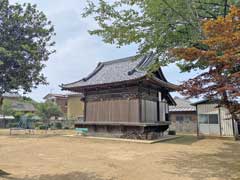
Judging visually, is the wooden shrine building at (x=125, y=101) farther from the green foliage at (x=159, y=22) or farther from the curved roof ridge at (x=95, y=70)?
the green foliage at (x=159, y=22)

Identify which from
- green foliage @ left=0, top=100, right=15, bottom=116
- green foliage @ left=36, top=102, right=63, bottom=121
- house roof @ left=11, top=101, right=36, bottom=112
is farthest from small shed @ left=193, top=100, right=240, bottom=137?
house roof @ left=11, top=101, right=36, bottom=112

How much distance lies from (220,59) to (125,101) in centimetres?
1170

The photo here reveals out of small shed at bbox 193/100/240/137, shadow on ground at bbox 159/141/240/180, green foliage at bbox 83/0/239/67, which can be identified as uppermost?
green foliage at bbox 83/0/239/67

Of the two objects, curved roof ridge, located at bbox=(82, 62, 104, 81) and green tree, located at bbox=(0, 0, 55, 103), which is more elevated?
curved roof ridge, located at bbox=(82, 62, 104, 81)

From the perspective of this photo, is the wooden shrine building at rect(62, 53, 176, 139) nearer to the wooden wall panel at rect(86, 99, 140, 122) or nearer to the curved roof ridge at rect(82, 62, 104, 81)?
the wooden wall panel at rect(86, 99, 140, 122)

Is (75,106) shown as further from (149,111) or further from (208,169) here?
(208,169)

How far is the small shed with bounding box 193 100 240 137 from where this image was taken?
1803 centimetres

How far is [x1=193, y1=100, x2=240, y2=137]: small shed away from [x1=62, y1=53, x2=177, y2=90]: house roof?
4.04 metres

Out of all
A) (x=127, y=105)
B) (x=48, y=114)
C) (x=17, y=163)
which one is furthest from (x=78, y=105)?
(x=17, y=163)

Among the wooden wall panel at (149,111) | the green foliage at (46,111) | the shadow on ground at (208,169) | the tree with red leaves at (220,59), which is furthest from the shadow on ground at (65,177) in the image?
the green foliage at (46,111)

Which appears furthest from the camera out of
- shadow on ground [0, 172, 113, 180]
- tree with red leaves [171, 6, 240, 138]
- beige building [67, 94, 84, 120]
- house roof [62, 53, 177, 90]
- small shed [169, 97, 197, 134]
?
beige building [67, 94, 84, 120]

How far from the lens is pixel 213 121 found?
61.6 ft

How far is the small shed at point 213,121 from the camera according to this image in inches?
710

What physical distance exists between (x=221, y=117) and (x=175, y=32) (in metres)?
13.4
